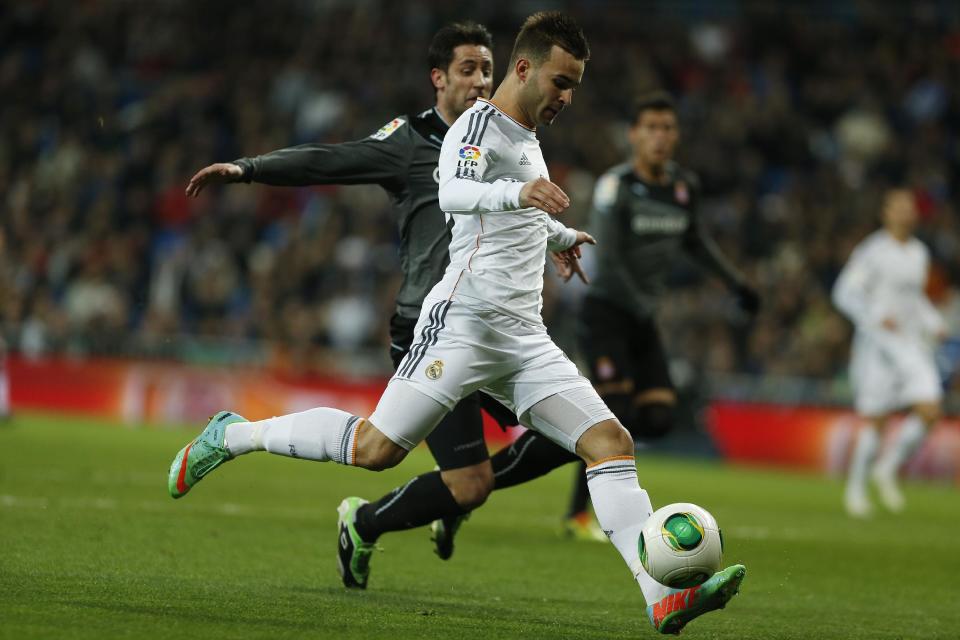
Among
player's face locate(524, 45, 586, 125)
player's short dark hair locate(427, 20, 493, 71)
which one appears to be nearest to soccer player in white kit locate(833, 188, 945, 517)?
player's short dark hair locate(427, 20, 493, 71)

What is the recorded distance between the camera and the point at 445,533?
6980 millimetres

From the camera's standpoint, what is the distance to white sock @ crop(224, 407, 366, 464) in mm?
5716

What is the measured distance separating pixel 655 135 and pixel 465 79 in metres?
3.19

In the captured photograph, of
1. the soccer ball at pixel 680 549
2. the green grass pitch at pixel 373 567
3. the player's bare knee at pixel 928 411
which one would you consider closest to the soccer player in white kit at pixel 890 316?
the player's bare knee at pixel 928 411

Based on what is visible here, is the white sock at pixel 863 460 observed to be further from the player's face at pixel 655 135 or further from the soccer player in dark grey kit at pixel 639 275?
the player's face at pixel 655 135

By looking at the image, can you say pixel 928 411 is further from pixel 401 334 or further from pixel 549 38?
pixel 549 38

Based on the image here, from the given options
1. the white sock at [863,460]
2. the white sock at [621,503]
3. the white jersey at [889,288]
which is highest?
the white jersey at [889,288]

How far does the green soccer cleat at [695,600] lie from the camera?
16.6 ft

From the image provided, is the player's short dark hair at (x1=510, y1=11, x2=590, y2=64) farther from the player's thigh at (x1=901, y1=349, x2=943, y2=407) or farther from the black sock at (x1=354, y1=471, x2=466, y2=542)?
the player's thigh at (x1=901, y1=349, x2=943, y2=407)

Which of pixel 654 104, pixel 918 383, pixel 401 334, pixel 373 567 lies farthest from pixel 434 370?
pixel 918 383

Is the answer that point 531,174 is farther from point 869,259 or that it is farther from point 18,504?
point 869,259

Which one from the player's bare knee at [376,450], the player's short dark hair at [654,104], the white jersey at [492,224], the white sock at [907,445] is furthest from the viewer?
the white sock at [907,445]

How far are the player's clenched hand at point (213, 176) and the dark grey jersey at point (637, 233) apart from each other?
13.5 feet

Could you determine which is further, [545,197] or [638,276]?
[638,276]
